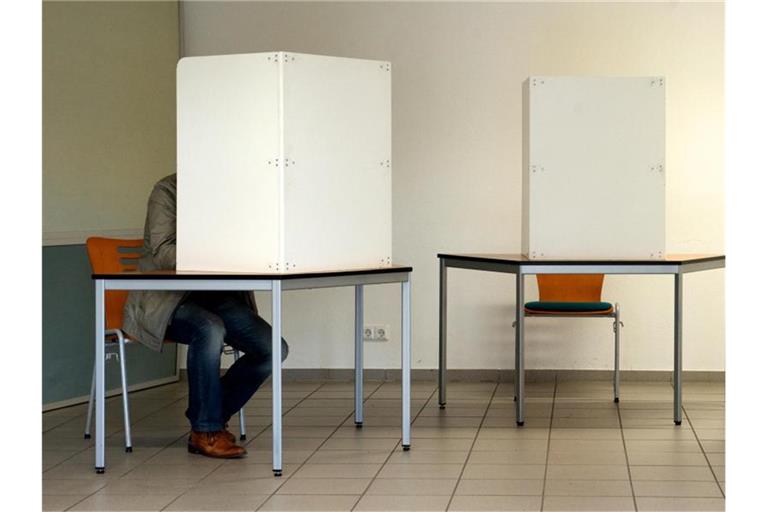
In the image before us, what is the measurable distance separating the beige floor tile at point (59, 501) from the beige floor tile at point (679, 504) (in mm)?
1798

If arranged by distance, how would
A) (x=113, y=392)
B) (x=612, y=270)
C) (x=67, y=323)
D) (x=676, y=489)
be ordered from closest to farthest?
(x=676, y=489) → (x=612, y=270) → (x=67, y=323) → (x=113, y=392)

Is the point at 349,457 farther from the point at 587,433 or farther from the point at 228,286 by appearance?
the point at 587,433

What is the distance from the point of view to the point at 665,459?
4.62 m

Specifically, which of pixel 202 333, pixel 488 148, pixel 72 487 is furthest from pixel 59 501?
pixel 488 148

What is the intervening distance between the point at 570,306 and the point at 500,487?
7.04 ft

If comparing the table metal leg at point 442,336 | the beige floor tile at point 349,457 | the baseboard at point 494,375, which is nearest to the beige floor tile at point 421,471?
the beige floor tile at point 349,457

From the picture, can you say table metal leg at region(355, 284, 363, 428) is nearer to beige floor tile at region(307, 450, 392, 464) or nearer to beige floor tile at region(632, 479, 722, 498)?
beige floor tile at region(307, 450, 392, 464)

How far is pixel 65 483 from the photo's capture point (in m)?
4.31

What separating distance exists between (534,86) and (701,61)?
1.59 meters

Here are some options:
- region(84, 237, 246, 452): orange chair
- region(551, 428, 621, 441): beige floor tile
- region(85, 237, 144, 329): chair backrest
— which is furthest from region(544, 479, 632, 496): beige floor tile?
region(85, 237, 144, 329): chair backrest

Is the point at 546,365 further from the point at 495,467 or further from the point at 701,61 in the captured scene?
the point at 495,467

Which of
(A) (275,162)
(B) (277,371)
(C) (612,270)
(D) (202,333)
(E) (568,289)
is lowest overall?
(B) (277,371)

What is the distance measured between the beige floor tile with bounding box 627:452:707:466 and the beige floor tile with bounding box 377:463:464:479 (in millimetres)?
665
